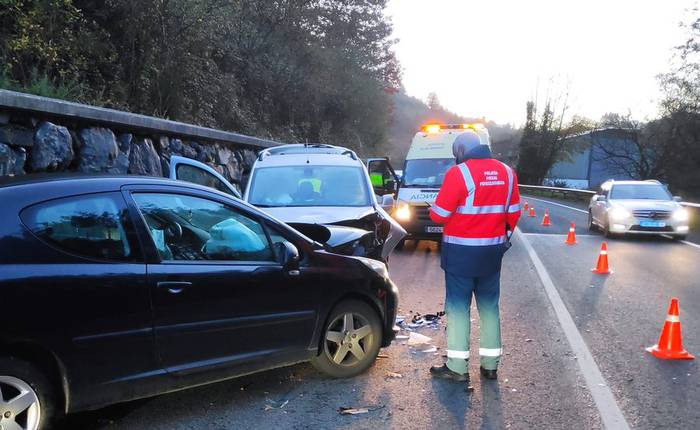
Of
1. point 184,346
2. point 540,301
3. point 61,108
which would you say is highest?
point 61,108

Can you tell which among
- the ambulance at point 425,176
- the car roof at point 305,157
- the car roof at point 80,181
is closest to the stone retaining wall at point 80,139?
the car roof at point 305,157

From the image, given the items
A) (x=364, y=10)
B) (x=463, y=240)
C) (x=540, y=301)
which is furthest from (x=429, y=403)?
(x=364, y=10)

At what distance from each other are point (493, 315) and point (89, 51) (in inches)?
326

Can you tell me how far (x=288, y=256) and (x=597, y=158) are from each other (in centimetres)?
6092

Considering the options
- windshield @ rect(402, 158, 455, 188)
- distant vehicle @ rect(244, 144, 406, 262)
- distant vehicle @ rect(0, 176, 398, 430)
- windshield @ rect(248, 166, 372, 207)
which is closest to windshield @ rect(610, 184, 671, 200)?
windshield @ rect(402, 158, 455, 188)

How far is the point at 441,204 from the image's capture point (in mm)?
4547

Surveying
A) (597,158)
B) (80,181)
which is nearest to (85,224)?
(80,181)

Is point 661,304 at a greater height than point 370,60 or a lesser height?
lesser

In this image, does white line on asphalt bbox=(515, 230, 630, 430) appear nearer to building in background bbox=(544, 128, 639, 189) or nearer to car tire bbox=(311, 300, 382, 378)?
car tire bbox=(311, 300, 382, 378)

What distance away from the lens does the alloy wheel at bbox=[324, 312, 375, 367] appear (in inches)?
177

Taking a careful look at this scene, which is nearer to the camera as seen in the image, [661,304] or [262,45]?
[661,304]

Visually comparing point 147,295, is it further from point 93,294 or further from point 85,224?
point 85,224

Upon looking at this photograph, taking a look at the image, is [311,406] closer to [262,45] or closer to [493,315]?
[493,315]

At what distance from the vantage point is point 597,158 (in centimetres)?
5909
